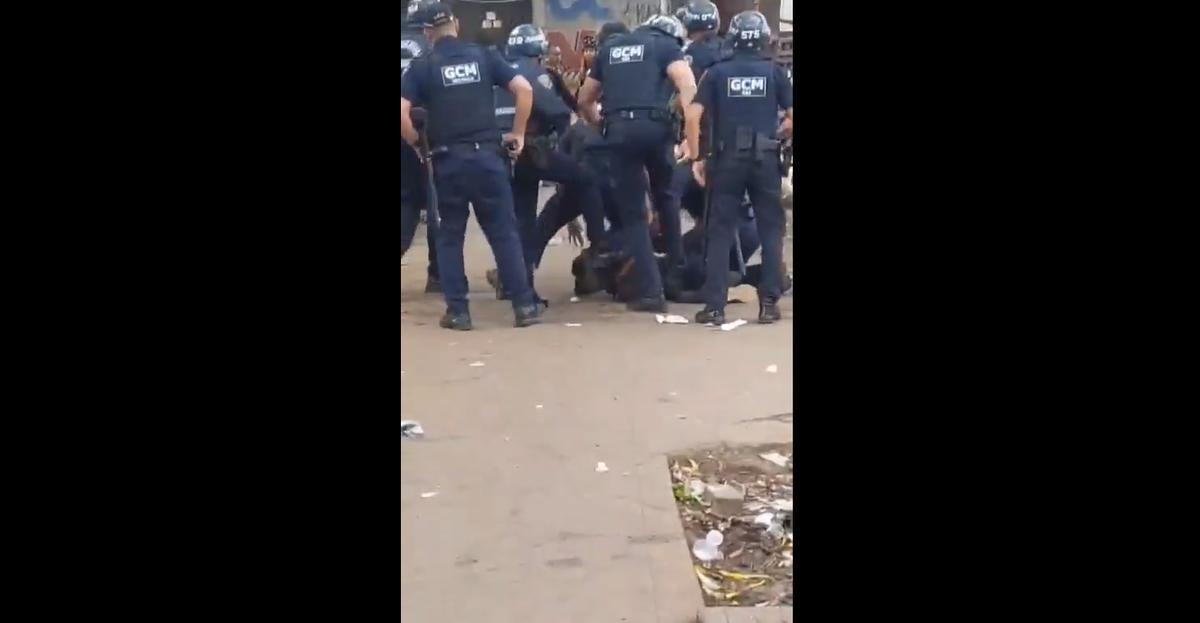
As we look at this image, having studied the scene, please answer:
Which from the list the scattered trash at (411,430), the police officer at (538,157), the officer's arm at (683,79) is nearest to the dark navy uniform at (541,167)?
the police officer at (538,157)

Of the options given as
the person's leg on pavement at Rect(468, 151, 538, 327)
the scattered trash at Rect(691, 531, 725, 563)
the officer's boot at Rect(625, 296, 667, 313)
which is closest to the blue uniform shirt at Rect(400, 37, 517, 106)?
the person's leg on pavement at Rect(468, 151, 538, 327)

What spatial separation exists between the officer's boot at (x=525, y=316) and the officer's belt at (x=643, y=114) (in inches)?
45.2

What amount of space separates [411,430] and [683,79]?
260 cm

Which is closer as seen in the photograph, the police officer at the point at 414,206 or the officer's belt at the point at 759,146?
the officer's belt at the point at 759,146

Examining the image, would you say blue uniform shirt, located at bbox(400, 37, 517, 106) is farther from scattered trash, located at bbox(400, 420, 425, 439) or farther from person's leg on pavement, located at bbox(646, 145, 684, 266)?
scattered trash, located at bbox(400, 420, 425, 439)

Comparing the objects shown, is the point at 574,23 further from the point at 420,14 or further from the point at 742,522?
the point at 742,522

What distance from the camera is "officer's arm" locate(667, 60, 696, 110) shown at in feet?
17.7

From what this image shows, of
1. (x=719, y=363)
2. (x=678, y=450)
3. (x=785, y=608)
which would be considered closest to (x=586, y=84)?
(x=719, y=363)

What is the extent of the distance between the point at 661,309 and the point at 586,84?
135cm

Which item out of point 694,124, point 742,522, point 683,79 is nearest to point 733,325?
point 694,124

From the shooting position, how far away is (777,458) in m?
3.60

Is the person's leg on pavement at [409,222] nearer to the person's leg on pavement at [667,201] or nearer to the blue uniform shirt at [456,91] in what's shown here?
the blue uniform shirt at [456,91]

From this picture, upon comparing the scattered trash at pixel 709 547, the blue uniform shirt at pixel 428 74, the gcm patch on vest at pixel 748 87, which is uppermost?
the blue uniform shirt at pixel 428 74

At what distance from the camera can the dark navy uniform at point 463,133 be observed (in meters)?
4.93
